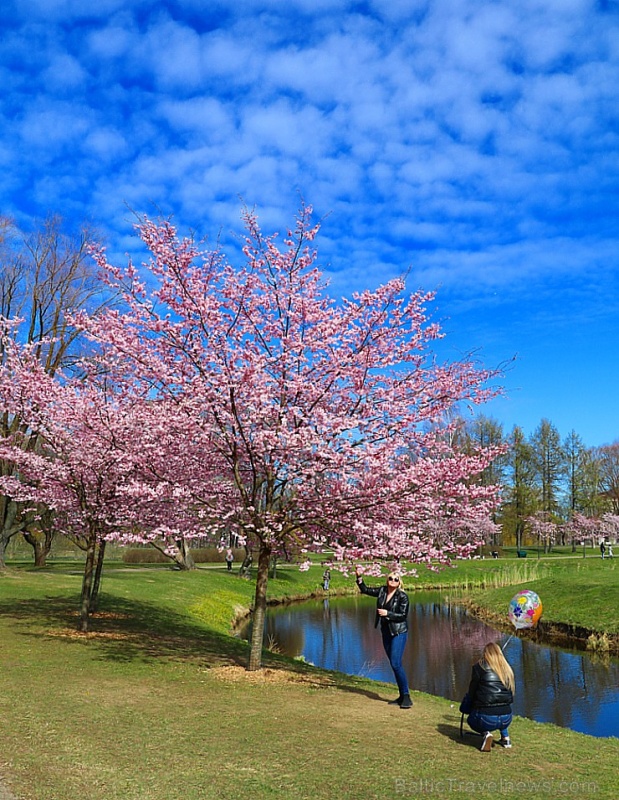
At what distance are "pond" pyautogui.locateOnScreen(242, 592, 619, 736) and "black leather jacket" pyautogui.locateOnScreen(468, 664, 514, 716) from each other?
24.9ft

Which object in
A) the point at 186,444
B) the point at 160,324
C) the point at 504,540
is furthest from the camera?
the point at 504,540

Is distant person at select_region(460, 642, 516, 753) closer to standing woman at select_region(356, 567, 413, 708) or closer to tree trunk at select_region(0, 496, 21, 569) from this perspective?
standing woman at select_region(356, 567, 413, 708)

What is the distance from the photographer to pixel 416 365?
13.5m

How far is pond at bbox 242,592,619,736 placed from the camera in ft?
56.5

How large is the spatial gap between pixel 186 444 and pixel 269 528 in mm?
2470

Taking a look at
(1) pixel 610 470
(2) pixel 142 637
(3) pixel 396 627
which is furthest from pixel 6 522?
(1) pixel 610 470

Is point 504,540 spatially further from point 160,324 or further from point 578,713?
point 160,324

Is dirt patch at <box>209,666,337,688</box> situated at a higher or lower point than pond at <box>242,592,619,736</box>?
higher

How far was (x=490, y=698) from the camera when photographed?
902 centimetres

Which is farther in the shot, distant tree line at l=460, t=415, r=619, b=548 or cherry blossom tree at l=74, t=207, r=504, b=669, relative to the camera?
distant tree line at l=460, t=415, r=619, b=548

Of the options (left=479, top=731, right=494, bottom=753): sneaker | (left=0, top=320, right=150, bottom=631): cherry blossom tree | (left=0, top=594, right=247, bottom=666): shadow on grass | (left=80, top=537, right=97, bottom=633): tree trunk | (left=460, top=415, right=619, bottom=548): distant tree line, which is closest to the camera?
(left=479, top=731, right=494, bottom=753): sneaker

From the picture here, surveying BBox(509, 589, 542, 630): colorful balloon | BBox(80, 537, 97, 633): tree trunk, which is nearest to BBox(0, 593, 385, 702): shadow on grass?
BBox(80, 537, 97, 633): tree trunk

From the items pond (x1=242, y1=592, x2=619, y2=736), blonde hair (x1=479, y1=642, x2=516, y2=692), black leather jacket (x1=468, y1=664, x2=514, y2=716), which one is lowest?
pond (x1=242, y1=592, x2=619, y2=736)

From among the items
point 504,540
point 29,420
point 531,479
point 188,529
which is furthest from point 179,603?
point 504,540
